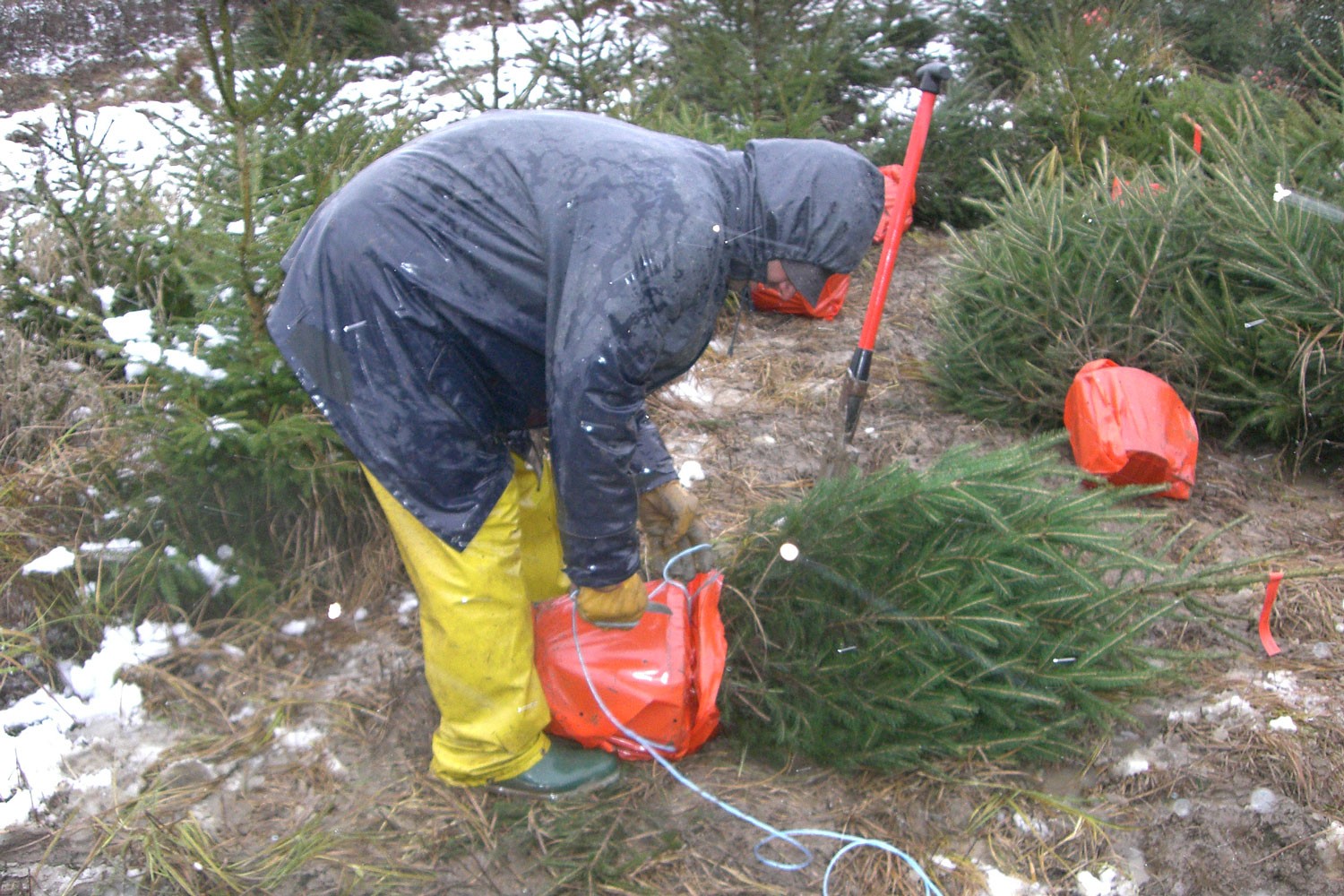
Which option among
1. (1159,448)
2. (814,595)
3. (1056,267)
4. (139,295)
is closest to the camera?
(814,595)

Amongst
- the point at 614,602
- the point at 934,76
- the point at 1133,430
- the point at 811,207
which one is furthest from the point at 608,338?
the point at 1133,430

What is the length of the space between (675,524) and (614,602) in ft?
1.63

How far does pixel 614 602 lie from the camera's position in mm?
2309

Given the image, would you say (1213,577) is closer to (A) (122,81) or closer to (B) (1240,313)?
(B) (1240,313)

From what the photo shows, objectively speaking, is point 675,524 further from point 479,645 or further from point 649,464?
point 479,645

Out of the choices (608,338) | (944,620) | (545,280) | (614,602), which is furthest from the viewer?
(944,620)

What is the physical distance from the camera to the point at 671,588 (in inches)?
102

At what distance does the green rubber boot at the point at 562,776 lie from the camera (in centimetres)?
250

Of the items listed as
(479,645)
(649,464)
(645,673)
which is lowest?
(645,673)

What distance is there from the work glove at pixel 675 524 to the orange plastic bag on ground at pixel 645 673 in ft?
0.70

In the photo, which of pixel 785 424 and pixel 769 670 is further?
pixel 785 424

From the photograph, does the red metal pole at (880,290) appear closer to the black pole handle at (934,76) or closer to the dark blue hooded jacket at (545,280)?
the black pole handle at (934,76)

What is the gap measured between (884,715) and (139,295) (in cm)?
260

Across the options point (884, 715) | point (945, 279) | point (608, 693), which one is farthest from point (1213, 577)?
point (945, 279)
